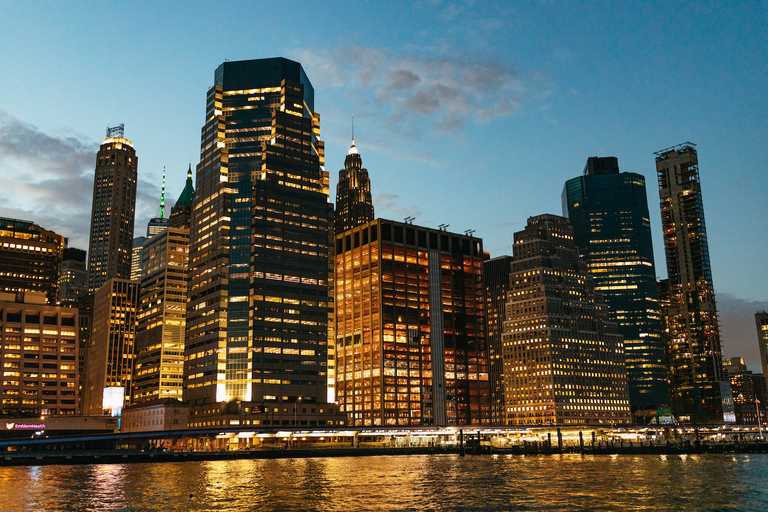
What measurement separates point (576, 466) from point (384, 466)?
1816 inches

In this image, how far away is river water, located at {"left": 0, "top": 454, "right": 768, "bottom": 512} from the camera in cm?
10100

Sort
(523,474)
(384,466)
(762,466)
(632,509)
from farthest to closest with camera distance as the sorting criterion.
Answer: (384,466), (762,466), (523,474), (632,509)

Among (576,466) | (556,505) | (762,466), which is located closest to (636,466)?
(576,466)

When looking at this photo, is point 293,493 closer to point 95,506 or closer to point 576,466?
point 95,506

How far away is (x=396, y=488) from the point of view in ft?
405

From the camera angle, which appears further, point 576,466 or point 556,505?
point 576,466

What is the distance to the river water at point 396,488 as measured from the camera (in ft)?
331

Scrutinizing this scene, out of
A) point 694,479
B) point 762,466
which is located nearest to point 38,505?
point 694,479

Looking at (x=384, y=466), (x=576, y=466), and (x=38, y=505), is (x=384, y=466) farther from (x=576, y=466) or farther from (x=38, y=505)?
(x=38, y=505)

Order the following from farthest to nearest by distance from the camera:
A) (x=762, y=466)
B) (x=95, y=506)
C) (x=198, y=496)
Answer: (x=762, y=466) → (x=198, y=496) → (x=95, y=506)

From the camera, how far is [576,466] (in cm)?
17525

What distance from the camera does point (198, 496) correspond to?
11338cm

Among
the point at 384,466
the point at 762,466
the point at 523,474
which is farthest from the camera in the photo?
the point at 384,466

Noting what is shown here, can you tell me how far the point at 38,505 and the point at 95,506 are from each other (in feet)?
25.9
